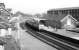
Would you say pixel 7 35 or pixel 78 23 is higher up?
pixel 7 35

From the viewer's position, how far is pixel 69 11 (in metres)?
29.8

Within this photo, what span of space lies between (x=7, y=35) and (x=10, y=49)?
3007 millimetres

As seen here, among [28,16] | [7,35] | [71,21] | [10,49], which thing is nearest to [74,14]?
[71,21]

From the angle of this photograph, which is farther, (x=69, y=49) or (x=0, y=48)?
(x=69, y=49)

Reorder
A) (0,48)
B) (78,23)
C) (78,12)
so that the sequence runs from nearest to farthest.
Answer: (0,48), (78,23), (78,12)

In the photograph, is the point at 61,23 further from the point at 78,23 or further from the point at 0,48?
the point at 0,48

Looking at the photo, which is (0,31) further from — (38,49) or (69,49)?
(69,49)

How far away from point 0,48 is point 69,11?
79.6ft

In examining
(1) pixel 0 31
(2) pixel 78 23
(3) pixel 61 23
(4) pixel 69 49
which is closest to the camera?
(4) pixel 69 49

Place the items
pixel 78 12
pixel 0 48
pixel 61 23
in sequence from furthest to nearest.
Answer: pixel 78 12, pixel 61 23, pixel 0 48

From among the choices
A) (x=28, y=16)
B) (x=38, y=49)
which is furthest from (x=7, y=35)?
(x=28, y=16)

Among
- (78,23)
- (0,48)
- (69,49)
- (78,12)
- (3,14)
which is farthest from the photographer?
(78,12)

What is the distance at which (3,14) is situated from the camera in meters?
14.7

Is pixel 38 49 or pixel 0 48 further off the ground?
pixel 0 48
